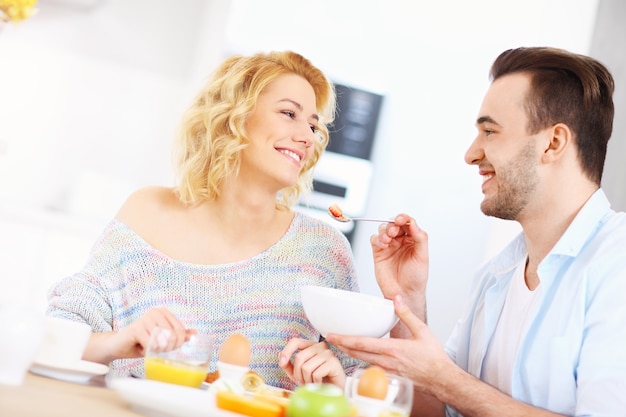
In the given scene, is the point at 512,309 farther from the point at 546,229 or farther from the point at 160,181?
the point at 160,181

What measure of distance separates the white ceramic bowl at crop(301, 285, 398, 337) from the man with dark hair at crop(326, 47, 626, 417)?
0.07 feet

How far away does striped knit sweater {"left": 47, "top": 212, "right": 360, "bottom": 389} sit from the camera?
A: 2.03 m

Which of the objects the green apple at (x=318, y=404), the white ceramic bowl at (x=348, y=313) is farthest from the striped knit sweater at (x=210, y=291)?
the green apple at (x=318, y=404)

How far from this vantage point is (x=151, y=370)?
1.33 metres

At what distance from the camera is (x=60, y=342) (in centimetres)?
143

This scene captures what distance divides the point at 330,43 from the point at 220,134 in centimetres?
224

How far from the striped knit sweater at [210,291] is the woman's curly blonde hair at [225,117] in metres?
0.23

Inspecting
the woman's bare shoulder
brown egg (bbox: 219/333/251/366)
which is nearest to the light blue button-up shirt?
brown egg (bbox: 219/333/251/366)

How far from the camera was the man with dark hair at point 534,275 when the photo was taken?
1.66m

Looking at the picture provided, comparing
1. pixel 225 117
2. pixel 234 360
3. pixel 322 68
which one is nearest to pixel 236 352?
pixel 234 360

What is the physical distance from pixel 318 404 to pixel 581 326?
0.81 meters

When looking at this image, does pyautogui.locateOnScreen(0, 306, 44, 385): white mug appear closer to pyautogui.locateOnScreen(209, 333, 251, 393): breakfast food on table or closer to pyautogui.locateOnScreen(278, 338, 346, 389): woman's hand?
pyautogui.locateOnScreen(209, 333, 251, 393): breakfast food on table

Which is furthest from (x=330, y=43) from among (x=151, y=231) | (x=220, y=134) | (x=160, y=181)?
(x=151, y=231)

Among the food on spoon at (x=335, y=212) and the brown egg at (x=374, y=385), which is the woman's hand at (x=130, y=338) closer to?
the brown egg at (x=374, y=385)
